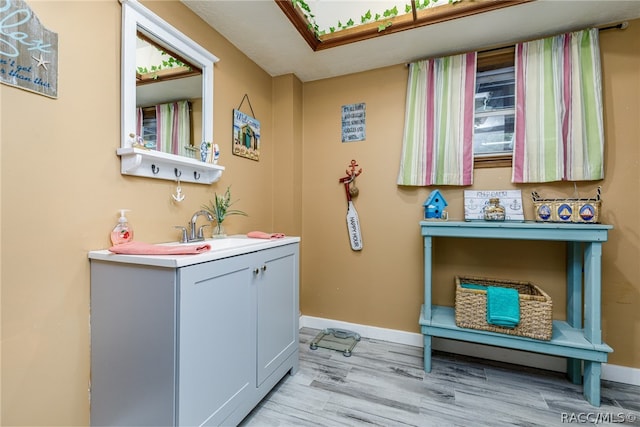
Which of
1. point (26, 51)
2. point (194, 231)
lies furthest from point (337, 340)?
point (26, 51)

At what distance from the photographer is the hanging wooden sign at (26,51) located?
0.98 metres

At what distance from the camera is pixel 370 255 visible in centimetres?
245

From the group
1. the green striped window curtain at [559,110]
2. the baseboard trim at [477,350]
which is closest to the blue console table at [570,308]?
the baseboard trim at [477,350]

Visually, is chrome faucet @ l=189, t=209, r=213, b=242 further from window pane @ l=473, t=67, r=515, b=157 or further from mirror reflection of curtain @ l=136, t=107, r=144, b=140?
window pane @ l=473, t=67, r=515, b=157

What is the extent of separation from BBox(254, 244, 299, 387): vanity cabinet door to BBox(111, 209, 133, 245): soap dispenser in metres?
0.64

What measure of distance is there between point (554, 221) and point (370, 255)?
50.7 inches

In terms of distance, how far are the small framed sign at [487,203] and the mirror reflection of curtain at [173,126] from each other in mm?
1999

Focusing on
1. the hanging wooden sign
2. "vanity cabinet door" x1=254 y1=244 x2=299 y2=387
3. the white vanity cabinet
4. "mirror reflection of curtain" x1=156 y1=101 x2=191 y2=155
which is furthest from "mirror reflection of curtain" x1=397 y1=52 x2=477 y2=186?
the hanging wooden sign

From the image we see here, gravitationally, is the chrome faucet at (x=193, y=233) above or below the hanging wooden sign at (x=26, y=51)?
below

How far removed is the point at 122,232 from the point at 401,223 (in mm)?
1922

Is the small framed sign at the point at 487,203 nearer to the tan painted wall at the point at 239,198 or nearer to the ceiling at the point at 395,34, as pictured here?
the tan painted wall at the point at 239,198

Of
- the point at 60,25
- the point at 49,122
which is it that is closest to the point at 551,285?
the point at 49,122

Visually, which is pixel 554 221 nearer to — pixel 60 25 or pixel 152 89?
pixel 152 89

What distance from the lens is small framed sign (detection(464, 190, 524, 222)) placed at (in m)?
1.97
